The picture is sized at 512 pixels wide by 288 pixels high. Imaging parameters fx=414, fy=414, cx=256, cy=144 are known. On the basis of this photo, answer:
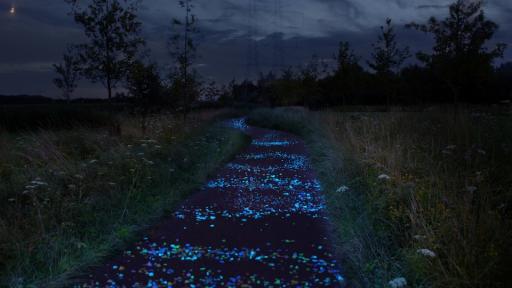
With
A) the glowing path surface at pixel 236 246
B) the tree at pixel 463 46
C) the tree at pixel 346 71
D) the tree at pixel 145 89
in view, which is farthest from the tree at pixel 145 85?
the tree at pixel 346 71

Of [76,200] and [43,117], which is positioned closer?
[76,200]

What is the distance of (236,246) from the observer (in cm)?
458

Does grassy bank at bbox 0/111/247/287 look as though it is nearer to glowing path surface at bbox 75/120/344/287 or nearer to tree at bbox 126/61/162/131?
glowing path surface at bbox 75/120/344/287

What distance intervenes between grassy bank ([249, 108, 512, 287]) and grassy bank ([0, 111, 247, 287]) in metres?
2.60

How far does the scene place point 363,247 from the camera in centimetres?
427

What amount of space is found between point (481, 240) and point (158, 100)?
42.8 feet

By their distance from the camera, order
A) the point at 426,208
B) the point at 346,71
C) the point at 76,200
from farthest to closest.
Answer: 1. the point at 346,71
2. the point at 76,200
3. the point at 426,208

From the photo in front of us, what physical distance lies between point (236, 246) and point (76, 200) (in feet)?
7.89

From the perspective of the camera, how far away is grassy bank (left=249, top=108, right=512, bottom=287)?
10.5 feet

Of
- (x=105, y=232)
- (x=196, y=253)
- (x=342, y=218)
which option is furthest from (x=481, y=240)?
(x=105, y=232)

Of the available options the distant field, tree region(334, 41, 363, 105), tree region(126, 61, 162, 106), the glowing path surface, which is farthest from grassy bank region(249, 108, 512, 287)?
tree region(334, 41, 363, 105)

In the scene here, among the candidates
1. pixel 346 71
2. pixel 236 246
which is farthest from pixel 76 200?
pixel 346 71

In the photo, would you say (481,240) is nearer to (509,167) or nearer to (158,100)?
(509,167)

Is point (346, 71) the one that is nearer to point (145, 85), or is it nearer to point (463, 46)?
point (463, 46)
